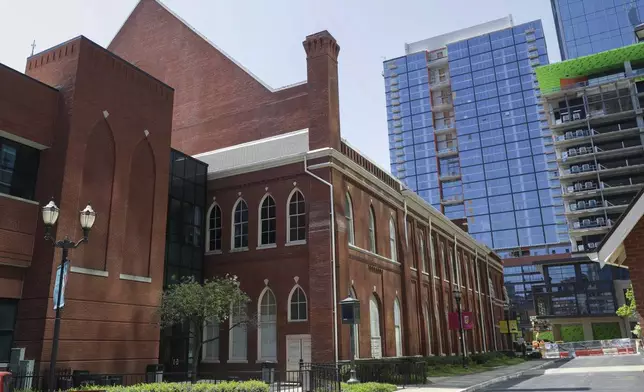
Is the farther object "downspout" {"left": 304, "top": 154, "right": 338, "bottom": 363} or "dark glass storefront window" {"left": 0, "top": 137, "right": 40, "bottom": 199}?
"downspout" {"left": 304, "top": 154, "right": 338, "bottom": 363}

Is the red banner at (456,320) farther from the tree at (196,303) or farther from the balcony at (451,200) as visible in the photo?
the balcony at (451,200)

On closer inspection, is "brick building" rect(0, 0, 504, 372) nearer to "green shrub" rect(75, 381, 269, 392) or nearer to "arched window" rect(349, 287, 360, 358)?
"arched window" rect(349, 287, 360, 358)

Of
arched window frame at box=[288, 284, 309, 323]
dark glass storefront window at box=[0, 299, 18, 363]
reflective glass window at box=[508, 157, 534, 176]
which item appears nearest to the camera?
dark glass storefront window at box=[0, 299, 18, 363]

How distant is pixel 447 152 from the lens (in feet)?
445

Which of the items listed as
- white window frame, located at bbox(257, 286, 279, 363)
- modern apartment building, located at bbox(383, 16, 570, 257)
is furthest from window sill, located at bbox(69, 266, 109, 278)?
modern apartment building, located at bbox(383, 16, 570, 257)

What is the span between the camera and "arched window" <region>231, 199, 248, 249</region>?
2728 centimetres

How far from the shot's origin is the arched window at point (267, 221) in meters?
26.5

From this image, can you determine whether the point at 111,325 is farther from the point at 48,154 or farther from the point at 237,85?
the point at 237,85

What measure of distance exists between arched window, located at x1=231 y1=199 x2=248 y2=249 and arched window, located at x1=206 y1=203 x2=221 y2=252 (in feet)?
3.37

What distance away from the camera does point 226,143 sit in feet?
101

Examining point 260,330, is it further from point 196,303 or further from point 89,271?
point 89,271

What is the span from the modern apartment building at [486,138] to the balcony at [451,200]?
0.25 metres

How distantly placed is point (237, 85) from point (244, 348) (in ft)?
48.7

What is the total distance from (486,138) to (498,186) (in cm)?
1194
